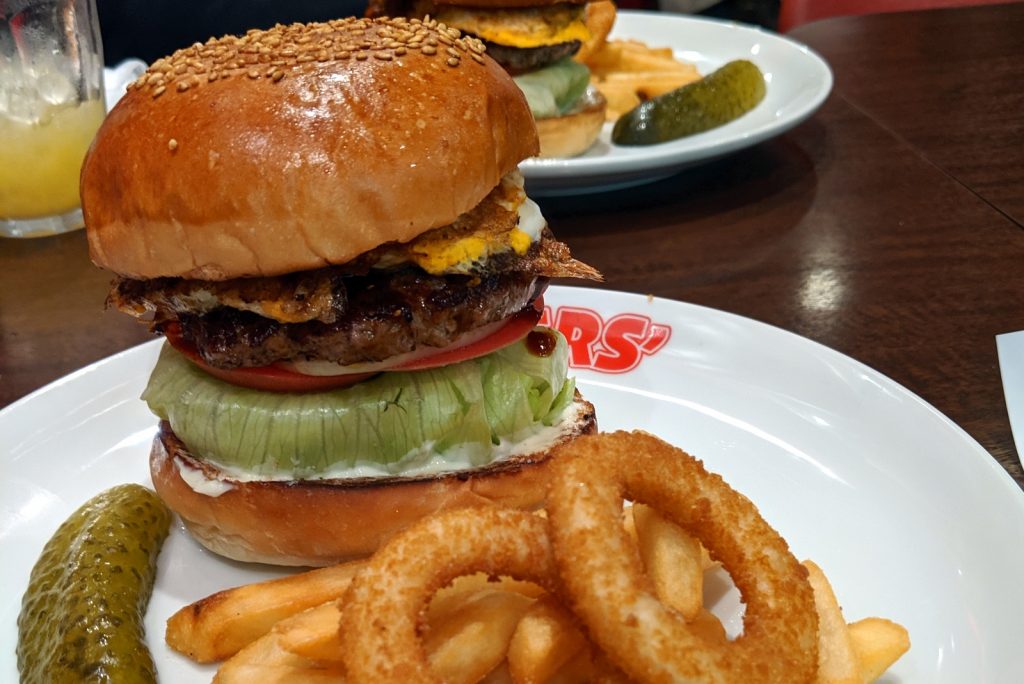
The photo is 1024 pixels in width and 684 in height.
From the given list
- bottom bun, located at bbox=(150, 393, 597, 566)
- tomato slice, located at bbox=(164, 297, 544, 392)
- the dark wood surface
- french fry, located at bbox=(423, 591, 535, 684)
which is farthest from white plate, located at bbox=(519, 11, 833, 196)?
french fry, located at bbox=(423, 591, 535, 684)

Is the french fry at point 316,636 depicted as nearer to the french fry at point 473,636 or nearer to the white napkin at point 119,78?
the french fry at point 473,636

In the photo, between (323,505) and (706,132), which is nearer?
(323,505)

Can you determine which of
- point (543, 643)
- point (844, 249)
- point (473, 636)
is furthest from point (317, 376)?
point (844, 249)

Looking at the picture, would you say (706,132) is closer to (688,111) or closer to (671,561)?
(688,111)

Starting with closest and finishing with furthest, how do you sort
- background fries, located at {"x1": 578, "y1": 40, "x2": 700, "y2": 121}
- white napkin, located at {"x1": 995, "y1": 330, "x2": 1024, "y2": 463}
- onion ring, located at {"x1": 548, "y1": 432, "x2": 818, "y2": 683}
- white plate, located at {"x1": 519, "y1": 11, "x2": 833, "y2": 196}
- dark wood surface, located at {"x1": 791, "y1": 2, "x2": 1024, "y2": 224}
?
onion ring, located at {"x1": 548, "y1": 432, "x2": 818, "y2": 683} < white napkin, located at {"x1": 995, "y1": 330, "x2": 1024, "y2": 463} < white plate, located at {"x1": 519, "y1": 11, "x2": 833, "y2": 196} < dark wood surface, located at {"x1": 791, "y1": 2, "x2": 1024, "y2": 224} < background fries, located at {"x1": 578, "y1": 40, "x2": 700, "y2": 121}

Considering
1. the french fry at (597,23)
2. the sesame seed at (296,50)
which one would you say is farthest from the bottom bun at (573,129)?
the sesame seed at (296,50)

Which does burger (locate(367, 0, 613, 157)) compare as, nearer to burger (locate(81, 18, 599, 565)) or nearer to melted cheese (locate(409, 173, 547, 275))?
burger (locate(81, 18, 599, 565))

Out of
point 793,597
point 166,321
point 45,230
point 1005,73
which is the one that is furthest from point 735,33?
point 793,597
